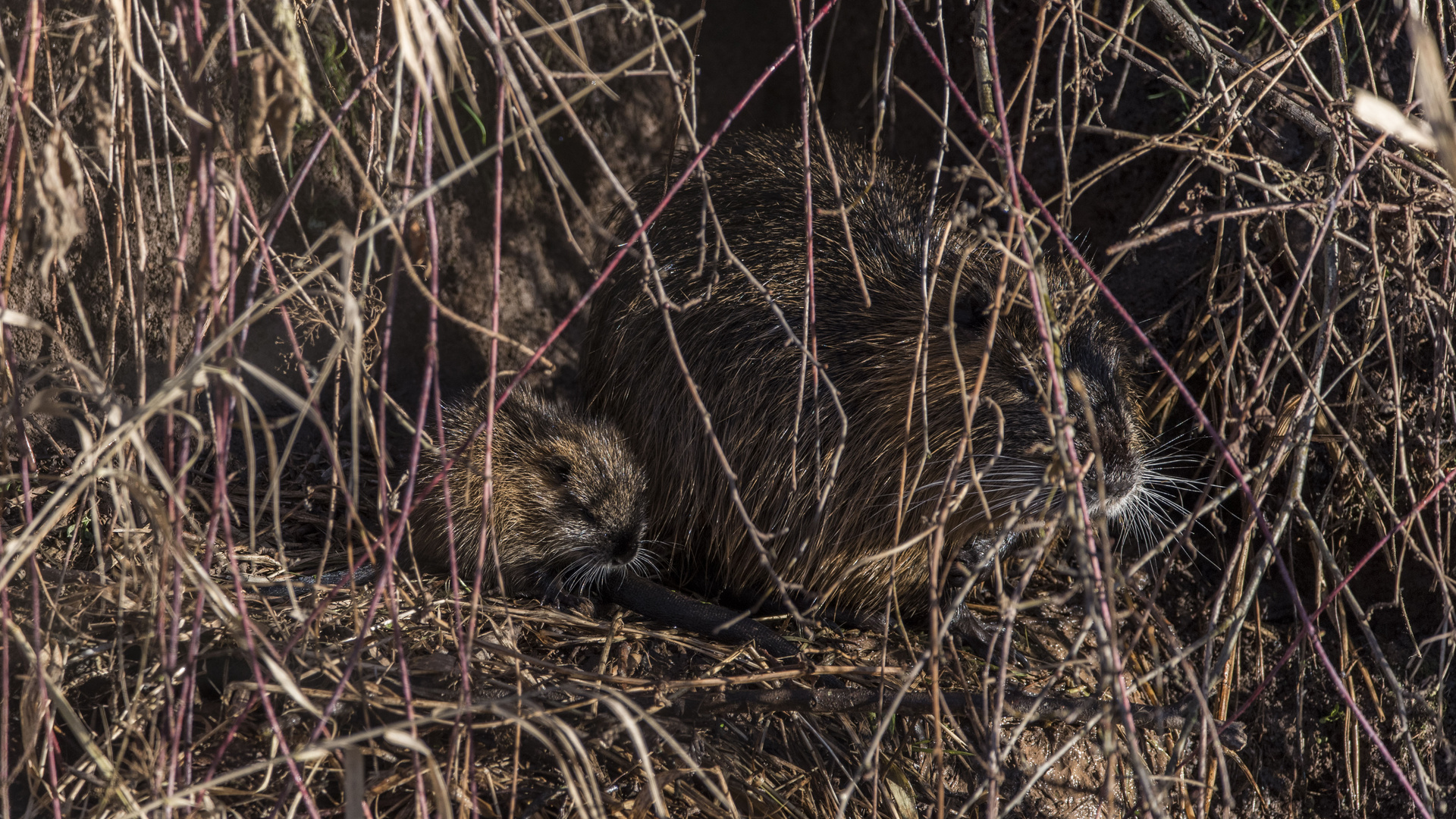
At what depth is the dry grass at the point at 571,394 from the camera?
4.73 ft

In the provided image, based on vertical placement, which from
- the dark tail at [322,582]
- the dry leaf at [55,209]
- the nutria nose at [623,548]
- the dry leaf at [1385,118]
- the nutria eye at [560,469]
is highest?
the dry leaf at [1385,118]

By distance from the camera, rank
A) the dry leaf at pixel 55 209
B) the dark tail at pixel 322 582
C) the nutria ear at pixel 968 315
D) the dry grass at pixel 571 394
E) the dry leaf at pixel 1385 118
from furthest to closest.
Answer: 1. the nutria ear at pixel 968 315
2. the dark tail at pixel 322 582
3. the dry grass at pixel 571 394
4. the dry leaf at pixel 55 209
5. the dry leaf at pixel 1385 118

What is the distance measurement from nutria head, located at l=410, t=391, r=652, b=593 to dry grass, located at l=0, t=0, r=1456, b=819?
0.17 metres

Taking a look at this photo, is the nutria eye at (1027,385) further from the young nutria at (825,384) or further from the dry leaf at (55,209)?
the dry leaf at (55,209)

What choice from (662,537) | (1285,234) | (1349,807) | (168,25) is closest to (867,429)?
(662,537)

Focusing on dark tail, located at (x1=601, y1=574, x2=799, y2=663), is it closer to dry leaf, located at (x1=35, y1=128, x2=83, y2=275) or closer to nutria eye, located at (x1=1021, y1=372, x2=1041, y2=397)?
nutria eye, located at (x1=1021, y1=372, x2=1041, y2=397)

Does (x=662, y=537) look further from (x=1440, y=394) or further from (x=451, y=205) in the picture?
(x=1440, y=394)

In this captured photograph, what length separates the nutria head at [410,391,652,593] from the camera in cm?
289

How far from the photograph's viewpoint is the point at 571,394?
3988mm

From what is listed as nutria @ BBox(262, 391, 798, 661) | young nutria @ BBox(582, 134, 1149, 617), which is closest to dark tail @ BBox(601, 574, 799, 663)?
nutria @ BBox(262, 391, 798, 661)

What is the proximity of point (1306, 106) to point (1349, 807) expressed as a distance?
1.82 meters

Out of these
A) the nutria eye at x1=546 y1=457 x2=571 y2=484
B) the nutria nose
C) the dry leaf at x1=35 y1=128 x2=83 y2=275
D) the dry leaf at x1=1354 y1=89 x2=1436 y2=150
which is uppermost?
the dry leaf at x1=1354 y1=89 x2=1436 y2=150

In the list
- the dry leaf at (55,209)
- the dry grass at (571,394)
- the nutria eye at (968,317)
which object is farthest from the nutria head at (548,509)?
the dry leaf at (55,209)

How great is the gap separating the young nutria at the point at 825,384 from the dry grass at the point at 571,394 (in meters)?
0.23
